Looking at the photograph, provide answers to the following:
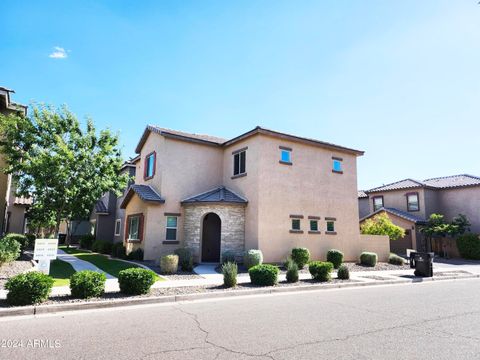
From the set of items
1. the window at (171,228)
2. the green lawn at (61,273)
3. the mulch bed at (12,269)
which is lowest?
the green lawn at (61,273)

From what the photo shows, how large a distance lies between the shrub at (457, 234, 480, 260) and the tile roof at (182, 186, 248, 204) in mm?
21836

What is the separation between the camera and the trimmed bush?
59.0 ft

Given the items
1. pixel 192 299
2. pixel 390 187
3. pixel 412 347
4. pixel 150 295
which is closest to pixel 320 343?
pixel 412 347

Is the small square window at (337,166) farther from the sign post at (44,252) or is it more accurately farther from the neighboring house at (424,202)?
the sign post at (44,252)

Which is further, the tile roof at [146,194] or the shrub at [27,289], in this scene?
the tile roof at [146,194]

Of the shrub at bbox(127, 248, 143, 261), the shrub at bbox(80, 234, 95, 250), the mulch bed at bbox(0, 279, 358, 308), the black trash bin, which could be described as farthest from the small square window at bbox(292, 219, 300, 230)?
the shrub at bbox(80, 234, 95, 250)

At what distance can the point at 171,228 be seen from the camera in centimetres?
1933

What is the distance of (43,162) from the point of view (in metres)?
15.5

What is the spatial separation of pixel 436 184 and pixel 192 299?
1301 inches

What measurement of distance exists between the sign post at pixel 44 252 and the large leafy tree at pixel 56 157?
19.5 feet

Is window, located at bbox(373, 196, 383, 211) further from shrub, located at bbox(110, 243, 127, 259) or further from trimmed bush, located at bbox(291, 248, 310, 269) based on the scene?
shrub, located at bbox(110, 243, 127, 259)

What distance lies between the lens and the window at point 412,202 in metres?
33.2

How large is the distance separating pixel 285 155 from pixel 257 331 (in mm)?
13955

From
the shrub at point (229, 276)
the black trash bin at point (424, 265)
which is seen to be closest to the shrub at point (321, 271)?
the shrub at point (229, 276)
